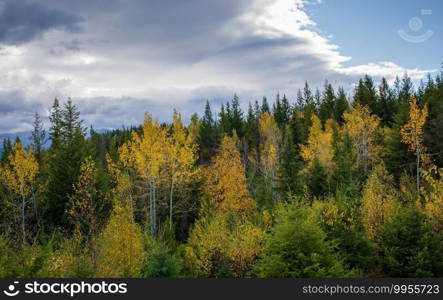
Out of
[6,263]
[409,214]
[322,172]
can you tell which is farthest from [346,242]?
[6,263]

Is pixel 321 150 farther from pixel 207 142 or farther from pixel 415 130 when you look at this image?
pixel 207 142

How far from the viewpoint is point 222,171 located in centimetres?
3547

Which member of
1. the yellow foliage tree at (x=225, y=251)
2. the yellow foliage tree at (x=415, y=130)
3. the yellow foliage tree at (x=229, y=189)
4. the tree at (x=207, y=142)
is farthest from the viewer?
the tree at (x=207, y=142)

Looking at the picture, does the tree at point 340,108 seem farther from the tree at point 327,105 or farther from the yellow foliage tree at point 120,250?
the yellow foliage tree at point 120,250

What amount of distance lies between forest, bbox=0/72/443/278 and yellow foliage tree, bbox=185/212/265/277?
9 cm

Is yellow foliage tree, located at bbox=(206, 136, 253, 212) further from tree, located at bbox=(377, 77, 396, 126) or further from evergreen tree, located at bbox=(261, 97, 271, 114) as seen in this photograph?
evergreen tree, located at bbox=(261, 97, 271, 114)

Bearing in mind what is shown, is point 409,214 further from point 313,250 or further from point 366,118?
point 366,118

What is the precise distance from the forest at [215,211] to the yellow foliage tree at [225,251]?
9cm

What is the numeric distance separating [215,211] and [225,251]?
30.8 feet

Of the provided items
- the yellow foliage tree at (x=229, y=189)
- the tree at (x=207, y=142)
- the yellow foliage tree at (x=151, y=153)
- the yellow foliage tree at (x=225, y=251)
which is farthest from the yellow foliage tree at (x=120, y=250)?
the tree at (x=207, y=142)

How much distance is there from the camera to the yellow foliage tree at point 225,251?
905 inches

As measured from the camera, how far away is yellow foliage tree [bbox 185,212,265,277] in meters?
23.0

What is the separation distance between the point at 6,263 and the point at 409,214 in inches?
818

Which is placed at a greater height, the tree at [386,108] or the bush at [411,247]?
the tree at [386,108]
